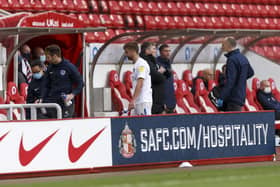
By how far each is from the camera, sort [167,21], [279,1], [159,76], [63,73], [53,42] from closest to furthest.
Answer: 1. [63,73]
2. [159,76]
3. [53,42]
4. [167,21]
5. [279,1]

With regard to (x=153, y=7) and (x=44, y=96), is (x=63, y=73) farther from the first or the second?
(x=153, y=7)

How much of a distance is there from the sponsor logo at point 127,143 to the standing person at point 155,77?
6.86ft

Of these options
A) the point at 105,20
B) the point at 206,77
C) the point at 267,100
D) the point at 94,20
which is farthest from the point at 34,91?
the point at 105,20

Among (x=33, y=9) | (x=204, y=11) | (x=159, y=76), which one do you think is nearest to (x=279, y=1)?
(x=204, y=11)

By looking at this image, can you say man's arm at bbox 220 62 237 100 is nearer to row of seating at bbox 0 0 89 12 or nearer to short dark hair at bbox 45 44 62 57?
short dark hair at bbox 45 44 62 57

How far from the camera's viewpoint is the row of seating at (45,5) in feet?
76.2

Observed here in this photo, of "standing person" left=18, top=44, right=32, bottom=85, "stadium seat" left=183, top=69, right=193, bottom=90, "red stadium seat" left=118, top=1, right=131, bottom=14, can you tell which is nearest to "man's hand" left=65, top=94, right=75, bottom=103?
"standing person" left=18, top=44, right=32, bottom=85

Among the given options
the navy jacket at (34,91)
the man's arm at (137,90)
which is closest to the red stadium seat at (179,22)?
the navy jacket at (34,91)

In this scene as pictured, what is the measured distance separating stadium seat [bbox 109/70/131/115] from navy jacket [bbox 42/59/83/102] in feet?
14.2

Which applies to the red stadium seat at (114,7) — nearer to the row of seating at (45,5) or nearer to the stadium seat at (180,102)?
the row of seating at (45,5)

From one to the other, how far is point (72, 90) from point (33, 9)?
9254 millimetres

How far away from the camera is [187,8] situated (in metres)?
27.4

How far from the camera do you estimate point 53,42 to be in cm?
1866

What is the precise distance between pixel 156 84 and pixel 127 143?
2.36 meters
